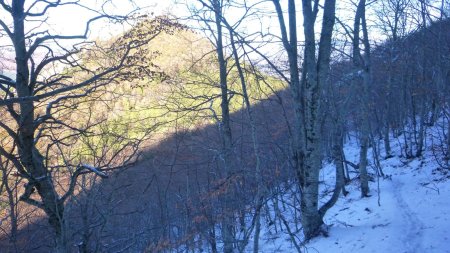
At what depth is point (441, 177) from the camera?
9.77 meters

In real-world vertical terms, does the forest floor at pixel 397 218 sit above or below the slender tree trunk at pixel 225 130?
below

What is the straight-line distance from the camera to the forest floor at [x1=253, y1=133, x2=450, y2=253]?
626 centimetres

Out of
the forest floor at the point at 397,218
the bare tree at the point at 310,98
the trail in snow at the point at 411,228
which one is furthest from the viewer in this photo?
the bare tree at the point at 310,98

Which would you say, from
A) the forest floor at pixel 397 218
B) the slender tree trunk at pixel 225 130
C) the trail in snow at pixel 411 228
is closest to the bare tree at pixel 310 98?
the forest floor at pixel 397 218

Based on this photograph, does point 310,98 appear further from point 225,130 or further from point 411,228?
point 225,130

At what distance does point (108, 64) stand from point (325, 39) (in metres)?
4.14

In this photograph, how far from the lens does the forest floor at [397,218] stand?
626 centimetres

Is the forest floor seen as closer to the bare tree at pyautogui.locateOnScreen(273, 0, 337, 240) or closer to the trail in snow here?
the trail in snow

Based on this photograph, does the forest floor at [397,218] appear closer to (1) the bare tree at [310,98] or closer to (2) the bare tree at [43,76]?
(1) the bare tree at [310,98]

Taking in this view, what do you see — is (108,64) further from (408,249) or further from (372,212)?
(372,212)

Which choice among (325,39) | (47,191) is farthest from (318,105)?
(47,191)

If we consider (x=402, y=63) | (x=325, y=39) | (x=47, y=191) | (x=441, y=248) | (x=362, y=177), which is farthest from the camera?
(x=402, y=63)

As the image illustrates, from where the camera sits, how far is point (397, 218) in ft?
24.9

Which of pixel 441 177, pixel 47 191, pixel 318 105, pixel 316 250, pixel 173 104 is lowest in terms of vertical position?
pixel 316 250
